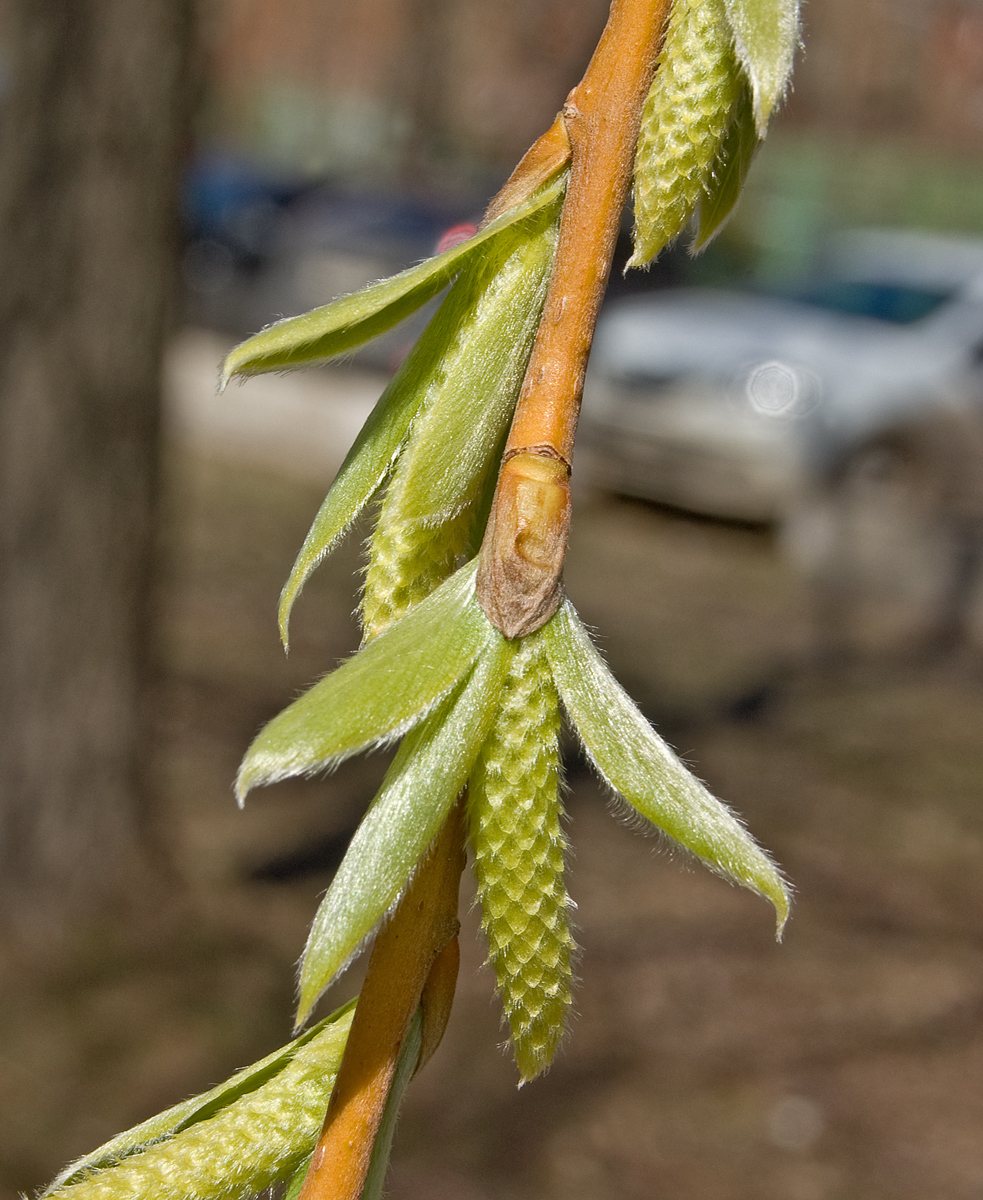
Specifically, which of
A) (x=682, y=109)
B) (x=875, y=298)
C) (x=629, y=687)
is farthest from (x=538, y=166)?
(x=875, y=298)

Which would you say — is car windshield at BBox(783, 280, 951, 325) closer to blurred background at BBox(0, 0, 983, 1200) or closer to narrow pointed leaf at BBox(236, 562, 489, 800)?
blurred background at BBox(0, 0, 983, 1200)

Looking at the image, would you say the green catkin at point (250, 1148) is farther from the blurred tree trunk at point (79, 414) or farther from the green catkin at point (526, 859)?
the blurred tree trunk at point (79, 414)

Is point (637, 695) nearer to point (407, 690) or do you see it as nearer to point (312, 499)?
point (312, 499)

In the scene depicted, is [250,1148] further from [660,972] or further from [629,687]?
[629,687]

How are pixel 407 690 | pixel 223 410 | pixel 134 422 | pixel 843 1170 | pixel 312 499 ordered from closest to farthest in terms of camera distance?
pixel 407 690 < pixel 843 1170 < pixel 134 422 < pixel 312 499 < pixel 223 410

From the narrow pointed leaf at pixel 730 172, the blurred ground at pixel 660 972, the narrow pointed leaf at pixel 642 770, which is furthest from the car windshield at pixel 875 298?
the narrow pointed leaf at pixel 642 770

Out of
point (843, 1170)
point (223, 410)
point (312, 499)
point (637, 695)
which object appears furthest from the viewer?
point (223, 410)

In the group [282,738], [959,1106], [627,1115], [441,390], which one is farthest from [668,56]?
[959,1106]
